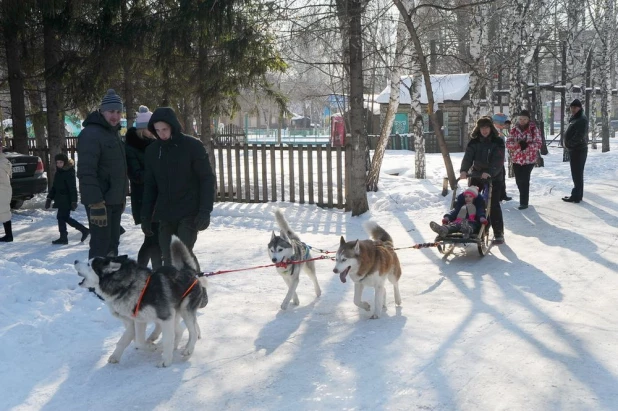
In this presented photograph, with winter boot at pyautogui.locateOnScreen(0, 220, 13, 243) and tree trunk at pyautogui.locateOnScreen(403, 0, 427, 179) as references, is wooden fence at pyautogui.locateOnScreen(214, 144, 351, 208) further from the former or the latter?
tree trunk at pyautogui.locateOnScreen(403, 0, 427, 179)

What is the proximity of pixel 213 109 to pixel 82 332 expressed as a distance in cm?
886

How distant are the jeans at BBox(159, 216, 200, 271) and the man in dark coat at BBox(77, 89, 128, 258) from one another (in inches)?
24.3

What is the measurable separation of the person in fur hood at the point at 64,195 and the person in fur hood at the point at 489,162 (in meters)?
5.83

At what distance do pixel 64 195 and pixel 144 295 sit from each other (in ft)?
17.6

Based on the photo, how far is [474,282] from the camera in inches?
273

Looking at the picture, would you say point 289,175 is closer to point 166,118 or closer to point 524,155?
point 524,155

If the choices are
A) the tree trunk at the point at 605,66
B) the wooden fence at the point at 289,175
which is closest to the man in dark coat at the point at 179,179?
the wooden fence at the point at 289,175

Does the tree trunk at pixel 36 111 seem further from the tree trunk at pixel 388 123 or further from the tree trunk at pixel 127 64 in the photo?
the tree trunk at pixel 388 123

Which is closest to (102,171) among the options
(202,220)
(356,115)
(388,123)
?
(202,220)

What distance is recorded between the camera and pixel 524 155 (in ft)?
36.0

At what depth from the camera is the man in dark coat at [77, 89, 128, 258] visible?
19.0 ft

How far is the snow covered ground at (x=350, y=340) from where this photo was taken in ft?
13.0

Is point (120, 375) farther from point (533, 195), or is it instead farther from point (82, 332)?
point (533, 195)

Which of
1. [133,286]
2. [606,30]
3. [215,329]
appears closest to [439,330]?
[215,329]
